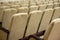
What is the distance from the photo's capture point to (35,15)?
1.01 m

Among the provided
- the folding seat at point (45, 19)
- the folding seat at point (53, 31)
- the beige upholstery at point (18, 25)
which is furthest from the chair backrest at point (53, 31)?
the folding seat at point (45, 19)

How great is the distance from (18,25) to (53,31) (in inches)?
12.4

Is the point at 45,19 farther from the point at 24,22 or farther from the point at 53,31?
the point at 53,31

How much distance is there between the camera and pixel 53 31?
0.67 m

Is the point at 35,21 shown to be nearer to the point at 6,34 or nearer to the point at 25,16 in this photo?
the point at 25,16

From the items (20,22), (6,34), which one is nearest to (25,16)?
(20,22)

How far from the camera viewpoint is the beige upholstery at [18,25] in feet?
2.91

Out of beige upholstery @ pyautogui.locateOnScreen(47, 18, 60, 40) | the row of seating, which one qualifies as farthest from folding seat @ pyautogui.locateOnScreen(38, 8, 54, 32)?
beige upholstery @ pyautogui.locateOnScreen(47, 18, 60, 40)

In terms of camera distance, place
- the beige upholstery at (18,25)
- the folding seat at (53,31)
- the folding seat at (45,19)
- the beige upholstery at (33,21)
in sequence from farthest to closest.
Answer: the folding seat at (45,19), the beige upholstery at (33,21), the beige upholstery at (18,25), the folding seat at (53,31)

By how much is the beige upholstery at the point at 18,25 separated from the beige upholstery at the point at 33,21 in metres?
0.05

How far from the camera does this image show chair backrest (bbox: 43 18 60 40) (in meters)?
0.65

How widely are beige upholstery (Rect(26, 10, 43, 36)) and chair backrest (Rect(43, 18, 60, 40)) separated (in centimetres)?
33

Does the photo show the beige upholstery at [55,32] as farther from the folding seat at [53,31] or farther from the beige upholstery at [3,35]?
the beige upholstery at [3,35]

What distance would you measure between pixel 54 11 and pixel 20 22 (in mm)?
516
